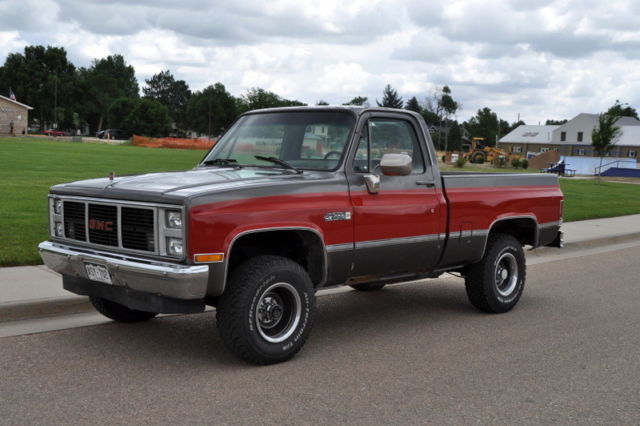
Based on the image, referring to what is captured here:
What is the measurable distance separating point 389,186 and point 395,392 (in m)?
1.97

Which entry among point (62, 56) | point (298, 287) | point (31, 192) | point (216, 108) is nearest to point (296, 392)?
point (298, 287)

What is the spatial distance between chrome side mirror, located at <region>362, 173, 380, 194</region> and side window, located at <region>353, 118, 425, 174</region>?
0.46ft

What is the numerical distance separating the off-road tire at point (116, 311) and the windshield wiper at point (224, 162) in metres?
1.42

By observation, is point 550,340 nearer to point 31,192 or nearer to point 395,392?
point 395,392

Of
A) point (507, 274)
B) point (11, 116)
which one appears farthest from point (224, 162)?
point (11, 116)

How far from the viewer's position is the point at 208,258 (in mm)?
5012

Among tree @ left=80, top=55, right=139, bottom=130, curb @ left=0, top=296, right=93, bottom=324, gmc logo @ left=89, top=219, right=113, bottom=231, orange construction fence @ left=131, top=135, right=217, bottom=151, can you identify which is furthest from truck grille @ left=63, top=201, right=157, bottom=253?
tree @ left=80, top=55, right=139, bottom=130

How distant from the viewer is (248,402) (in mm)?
4699

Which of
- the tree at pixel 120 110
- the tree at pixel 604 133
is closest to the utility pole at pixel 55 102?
the tree at pixel 120 110

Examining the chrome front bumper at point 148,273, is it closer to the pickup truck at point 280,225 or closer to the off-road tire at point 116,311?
the pickup truck at point 280,225

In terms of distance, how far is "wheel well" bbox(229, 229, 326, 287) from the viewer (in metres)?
5.68

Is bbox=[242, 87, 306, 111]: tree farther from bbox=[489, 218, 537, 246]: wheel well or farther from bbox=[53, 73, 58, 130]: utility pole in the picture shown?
bbox=[489, 218, 537, 246]: wheel well

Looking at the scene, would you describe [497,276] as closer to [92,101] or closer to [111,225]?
[111,225]

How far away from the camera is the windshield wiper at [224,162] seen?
6477mm
